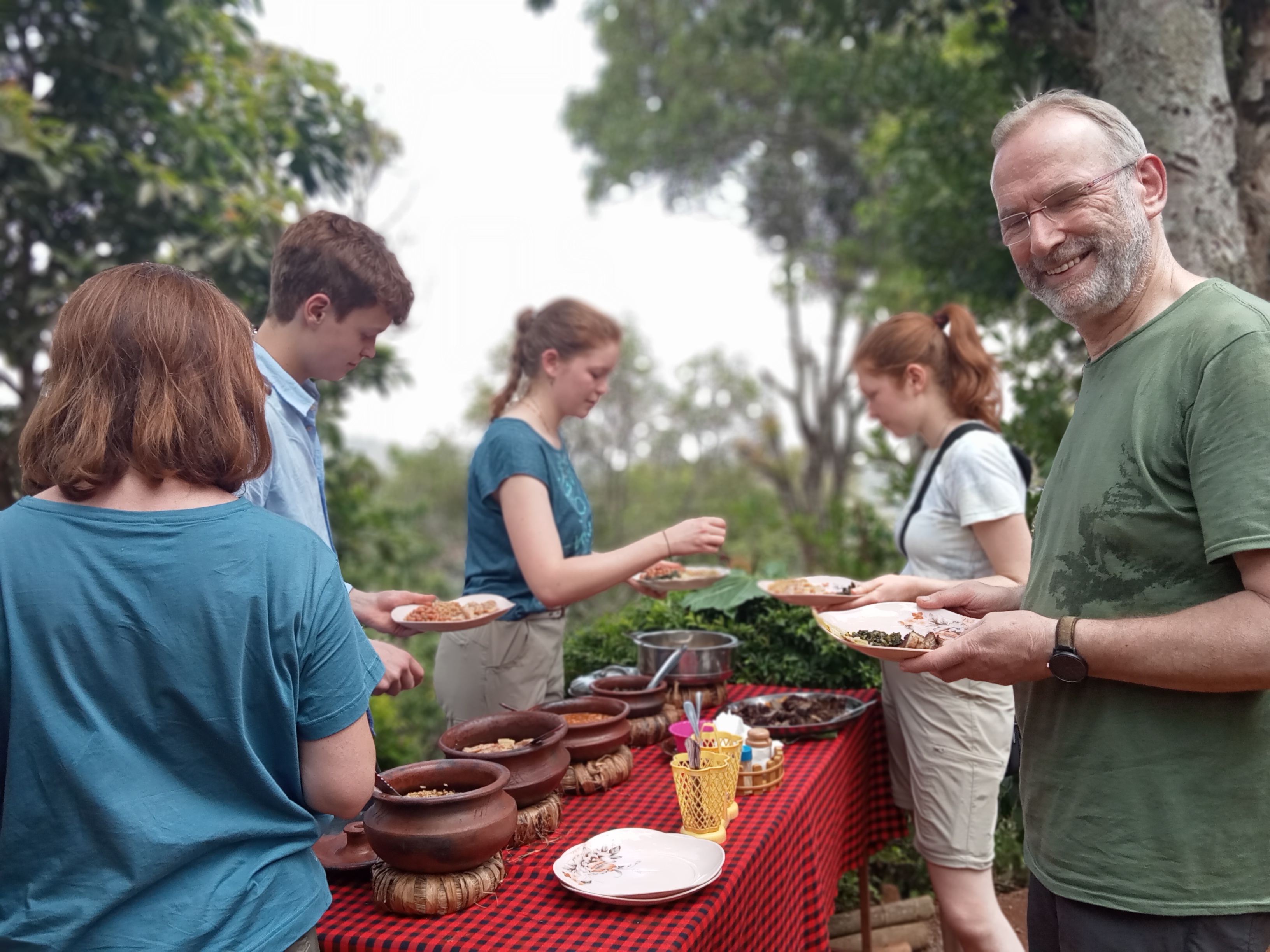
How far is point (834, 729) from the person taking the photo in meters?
2.85

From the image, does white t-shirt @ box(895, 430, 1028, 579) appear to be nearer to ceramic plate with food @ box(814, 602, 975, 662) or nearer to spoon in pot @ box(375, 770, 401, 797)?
ceramic plate with food @ box(814, 602, 975, 662)

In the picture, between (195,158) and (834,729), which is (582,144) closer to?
(195,158)

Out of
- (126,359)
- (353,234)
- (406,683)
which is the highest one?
(353,234)

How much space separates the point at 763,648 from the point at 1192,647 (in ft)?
8.04

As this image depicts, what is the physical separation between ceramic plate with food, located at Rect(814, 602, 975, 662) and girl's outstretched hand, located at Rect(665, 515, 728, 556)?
0.42 meters

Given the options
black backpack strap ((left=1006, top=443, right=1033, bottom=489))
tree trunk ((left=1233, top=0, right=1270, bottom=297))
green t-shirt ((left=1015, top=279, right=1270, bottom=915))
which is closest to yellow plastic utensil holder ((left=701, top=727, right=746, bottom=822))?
green t-shirt ((left=1015, top=279, right=1270, bottom=915))

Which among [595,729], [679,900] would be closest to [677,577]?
[595,729]

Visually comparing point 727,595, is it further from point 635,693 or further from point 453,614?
point 453,614

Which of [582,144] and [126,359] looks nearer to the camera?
[126,359]

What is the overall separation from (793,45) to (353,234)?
529 inches

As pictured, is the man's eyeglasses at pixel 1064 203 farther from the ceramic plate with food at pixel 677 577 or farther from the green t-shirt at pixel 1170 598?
the ceramic plate with food at pixel 677 577

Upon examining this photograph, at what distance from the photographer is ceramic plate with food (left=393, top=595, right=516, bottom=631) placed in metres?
2.54

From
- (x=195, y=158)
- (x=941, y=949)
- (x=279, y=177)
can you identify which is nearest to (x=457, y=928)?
(x=941, y=949)

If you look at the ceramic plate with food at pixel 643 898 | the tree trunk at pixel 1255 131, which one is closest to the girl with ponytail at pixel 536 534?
the ceramic plate with food at pixel 643 898
